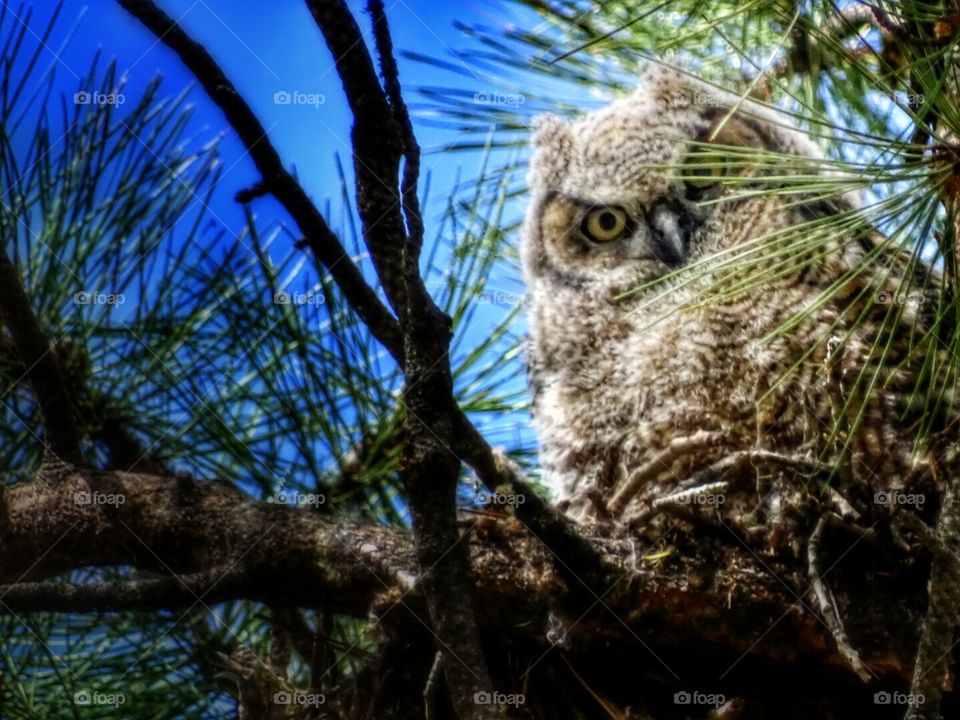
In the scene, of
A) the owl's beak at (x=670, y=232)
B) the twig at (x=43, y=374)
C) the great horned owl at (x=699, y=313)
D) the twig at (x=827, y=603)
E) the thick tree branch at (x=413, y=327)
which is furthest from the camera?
the owl's beak at (x=670, y=232)

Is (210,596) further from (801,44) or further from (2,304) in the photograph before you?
(801,44)

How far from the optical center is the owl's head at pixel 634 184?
2.41 m

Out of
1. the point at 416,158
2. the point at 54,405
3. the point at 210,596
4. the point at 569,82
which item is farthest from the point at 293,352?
the point at 569,82

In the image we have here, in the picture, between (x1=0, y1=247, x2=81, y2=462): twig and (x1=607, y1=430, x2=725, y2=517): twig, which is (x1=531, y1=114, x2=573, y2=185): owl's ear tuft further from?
(x1=0, y1=247, x2=81, y2=462): twig

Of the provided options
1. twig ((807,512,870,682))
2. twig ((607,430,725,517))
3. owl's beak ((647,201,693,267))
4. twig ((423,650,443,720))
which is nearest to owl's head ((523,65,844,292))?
owl's beak ((647,201,693,267))

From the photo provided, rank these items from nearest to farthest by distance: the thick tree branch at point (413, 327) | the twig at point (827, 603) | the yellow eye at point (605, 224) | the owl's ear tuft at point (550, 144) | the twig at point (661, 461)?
the thick tree branch at point (413, 327)
the twig at point (827, 603)
the twig at point (661, 461)
the yellow eye at point (605, 224)
the owl's ear tuft at point (550, 144)

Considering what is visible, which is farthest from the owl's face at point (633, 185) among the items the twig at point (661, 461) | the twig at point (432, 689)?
the twig at point (432, 689)

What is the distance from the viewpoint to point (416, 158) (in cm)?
122

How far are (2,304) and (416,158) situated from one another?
0.65m

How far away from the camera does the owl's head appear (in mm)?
2410

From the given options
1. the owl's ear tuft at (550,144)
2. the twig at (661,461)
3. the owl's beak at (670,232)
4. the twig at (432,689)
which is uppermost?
the owl's ear tuft at (550,144)

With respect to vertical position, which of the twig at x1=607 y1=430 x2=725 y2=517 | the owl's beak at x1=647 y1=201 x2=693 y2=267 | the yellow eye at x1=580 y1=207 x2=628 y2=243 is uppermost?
the yellow eye at x1=580 y1=207 x2=628 y2=243

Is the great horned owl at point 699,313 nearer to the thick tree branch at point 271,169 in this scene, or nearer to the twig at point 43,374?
the thick tree branch at point 271,169

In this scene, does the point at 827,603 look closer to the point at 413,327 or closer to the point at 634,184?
the point at 413,327
